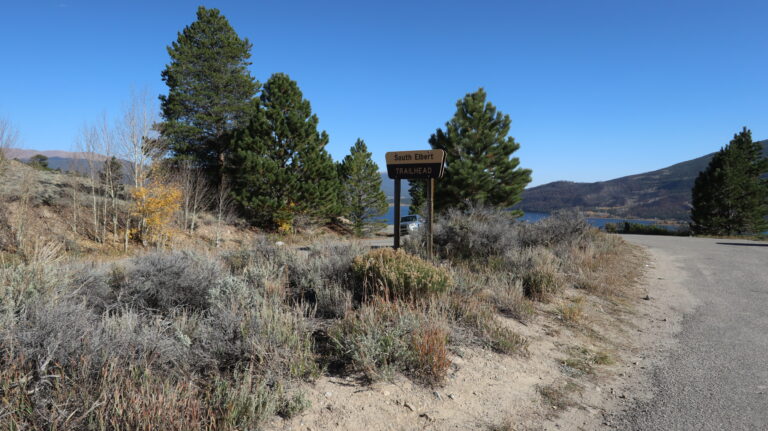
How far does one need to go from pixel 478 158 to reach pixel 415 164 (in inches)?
605

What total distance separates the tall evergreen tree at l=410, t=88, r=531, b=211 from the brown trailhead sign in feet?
44.4

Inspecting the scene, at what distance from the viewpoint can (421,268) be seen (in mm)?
5082

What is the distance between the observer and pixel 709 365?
3854mm

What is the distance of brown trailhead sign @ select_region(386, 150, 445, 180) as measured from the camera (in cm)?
780

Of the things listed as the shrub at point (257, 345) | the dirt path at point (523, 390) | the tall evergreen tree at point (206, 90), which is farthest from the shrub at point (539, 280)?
the tall evergreen tree at point (206, 90)

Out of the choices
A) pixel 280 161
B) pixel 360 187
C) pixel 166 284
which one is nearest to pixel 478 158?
pixel 360 187

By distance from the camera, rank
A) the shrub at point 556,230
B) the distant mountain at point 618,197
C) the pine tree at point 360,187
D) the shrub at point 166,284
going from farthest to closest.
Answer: the distant mountain at point 618,197, the pine tree at point 360,187, the shrub at point 556,230, the shrub at point 166,284

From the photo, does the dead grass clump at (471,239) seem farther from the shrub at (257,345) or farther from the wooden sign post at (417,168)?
the shrub at (257,345)

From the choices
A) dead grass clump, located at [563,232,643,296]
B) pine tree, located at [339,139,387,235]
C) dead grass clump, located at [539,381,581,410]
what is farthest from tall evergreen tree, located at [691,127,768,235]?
dead grass clump, located at [539,381,581,410]

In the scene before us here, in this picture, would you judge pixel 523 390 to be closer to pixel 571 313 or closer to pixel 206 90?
pixel 571 313

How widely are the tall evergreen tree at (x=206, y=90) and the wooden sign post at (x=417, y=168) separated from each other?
1607cm

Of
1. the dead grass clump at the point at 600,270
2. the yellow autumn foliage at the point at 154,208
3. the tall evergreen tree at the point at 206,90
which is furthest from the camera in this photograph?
the tall evergreen tree at the point at 206,90

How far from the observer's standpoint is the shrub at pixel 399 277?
4.75 meters

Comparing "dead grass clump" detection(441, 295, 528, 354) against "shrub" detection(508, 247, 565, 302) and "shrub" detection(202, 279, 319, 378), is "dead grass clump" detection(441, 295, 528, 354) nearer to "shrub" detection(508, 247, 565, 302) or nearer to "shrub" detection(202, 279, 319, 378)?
"shrub" detection(508, 247, 565, 302)
